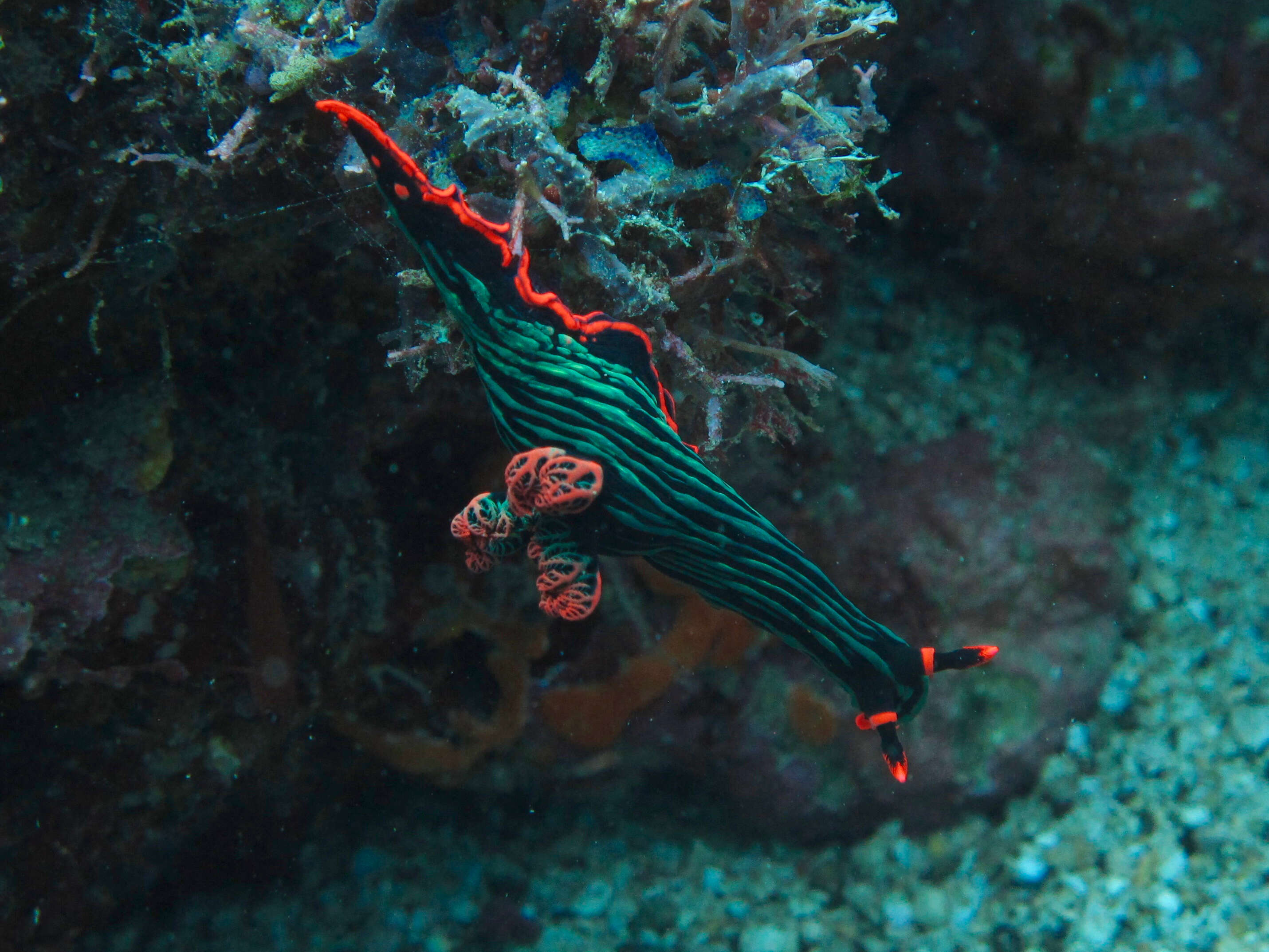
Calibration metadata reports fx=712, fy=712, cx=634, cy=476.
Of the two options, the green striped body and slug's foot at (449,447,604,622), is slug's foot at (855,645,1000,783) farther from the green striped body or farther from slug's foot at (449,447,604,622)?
slug's foot at (449,447,604,622)

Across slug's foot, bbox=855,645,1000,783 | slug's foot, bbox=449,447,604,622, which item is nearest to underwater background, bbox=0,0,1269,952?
slug's foot, bbox=449,447,604,622

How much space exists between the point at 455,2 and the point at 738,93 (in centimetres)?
97

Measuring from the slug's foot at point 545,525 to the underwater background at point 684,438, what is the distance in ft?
2.40

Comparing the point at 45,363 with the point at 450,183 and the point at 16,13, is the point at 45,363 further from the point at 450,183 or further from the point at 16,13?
the point at 450,183

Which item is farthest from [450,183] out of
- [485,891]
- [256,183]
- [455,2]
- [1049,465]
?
[485,891]

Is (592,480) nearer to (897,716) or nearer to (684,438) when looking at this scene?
(684,438)

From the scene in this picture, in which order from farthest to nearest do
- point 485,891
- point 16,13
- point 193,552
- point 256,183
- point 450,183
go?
1. point 485,891
2. point 193,552
3. point 256,183
4. point 450,183
5. point 16,13

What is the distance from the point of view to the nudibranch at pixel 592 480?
2.17 metres

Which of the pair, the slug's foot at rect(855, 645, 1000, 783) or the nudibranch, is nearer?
the nudibranch

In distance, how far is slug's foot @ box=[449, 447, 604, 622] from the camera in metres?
2.25

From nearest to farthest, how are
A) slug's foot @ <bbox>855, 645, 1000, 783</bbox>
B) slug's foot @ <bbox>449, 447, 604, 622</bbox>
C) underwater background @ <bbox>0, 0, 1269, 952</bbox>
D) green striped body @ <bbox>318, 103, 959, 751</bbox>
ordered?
green striped body @ <bbox>318, 103, 959, 751</bbox> < slug's foot @ <bbox>449, 447, 604, 622</bbox> < underwater background @ <bbox>0, 0, 1269, 952</bbox> < slug's foot @ <bbox>855, 645, 1000, 783</bbox>

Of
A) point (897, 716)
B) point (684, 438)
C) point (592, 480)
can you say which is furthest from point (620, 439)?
point (897, 716)

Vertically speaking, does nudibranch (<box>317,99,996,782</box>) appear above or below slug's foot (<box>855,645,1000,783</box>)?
above

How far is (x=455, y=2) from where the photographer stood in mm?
2332
